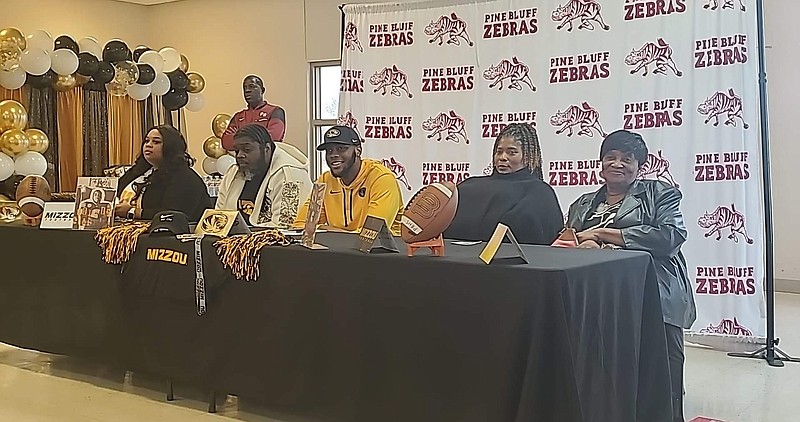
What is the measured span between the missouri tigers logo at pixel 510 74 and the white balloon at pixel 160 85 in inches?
138

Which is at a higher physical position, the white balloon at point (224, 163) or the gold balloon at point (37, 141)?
the gold balloon at point (37, 141)

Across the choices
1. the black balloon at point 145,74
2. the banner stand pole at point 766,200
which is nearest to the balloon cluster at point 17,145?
the black balloon at point 145,74

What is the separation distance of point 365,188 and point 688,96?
2.21m

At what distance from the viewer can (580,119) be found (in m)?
5.40

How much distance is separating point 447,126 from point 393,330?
11.4 ft

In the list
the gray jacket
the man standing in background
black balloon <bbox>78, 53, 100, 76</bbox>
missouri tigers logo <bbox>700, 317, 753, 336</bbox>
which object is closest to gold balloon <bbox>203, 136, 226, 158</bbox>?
black balloon <bbox>78, 53, 100, 76</bbox>

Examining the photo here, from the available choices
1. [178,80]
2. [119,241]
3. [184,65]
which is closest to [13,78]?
[178,80]

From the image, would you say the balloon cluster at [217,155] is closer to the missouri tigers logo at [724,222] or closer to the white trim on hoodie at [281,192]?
the white trim on hoodie at [281,192]

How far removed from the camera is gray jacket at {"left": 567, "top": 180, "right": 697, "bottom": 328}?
337 centimetres

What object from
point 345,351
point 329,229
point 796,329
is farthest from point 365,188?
point 796,329

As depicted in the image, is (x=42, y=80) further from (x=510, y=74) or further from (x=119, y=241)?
(x=119, y=241)

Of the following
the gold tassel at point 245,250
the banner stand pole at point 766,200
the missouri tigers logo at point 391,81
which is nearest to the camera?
the gold tassel at point 245,250

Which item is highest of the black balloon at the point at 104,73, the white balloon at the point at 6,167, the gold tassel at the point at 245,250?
the black balloon at the point at 104,73

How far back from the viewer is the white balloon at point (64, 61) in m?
7.29
